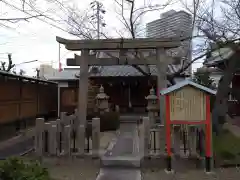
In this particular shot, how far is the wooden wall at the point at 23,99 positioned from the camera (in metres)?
12.7

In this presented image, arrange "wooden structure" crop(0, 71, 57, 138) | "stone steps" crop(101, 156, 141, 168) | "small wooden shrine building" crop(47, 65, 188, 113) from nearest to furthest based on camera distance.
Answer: "stone steps" crop(101, 156, 141, 168) < "wooden structure" crop(0, 71, 57, 138) < "small wooden shrine building" crop(47, 65, 188, 113)

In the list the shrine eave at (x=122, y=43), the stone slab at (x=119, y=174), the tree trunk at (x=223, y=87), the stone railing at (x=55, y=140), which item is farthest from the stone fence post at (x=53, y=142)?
the tree trunk at (x=223, y=87)

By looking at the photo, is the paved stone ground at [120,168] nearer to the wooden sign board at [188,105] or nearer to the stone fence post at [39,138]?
the wooden sign board at [188,105]

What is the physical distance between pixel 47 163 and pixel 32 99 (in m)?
9.87

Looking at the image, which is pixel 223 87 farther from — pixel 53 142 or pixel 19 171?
pixel 19 171

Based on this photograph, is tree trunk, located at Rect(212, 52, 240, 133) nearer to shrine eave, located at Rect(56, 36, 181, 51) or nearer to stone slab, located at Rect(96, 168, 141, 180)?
shrine eave, located at Rect(56, 36, 181, 51)

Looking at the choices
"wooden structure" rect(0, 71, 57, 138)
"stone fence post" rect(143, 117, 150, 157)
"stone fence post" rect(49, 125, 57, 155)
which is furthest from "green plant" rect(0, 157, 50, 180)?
"wooden structure" rect(0, 71, 57, 138)

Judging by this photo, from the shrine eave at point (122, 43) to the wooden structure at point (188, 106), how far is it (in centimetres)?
376

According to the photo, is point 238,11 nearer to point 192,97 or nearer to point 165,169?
point 192,97

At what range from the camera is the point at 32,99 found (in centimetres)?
1705

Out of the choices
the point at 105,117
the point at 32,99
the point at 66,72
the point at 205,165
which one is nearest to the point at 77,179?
the point at 205,165

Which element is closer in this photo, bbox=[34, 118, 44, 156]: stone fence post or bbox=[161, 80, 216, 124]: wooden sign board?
bbox=[161, 80, 216, 124]: wooden sign board

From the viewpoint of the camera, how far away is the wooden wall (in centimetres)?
1274

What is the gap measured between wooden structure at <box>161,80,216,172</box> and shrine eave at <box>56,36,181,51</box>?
3.76 meters
